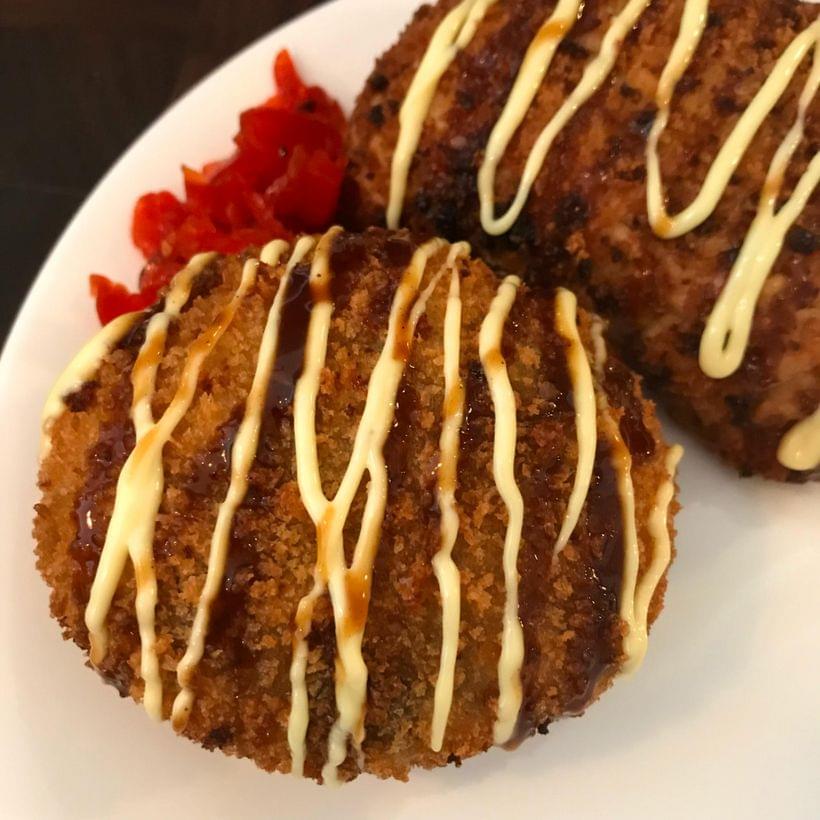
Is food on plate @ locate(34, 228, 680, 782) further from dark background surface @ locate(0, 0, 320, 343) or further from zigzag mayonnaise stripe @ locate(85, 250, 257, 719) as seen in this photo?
dark background surface @ locate(0, 0, 320, 343)

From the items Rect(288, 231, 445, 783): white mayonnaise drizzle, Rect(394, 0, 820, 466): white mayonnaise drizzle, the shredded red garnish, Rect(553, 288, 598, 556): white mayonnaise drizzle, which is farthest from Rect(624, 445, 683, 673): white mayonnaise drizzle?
the shredded red garnish

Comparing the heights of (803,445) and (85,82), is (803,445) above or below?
below

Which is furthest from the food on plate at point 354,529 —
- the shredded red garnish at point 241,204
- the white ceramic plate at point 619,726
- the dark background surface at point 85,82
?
the dark background surface at point 85,82

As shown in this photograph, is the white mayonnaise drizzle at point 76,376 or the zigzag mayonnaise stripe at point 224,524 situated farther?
the white mayonnaise drizzle at point 76,376

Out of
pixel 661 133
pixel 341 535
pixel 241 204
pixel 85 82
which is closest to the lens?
pixel 341 535

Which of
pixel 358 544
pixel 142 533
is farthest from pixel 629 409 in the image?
pixel 142 533

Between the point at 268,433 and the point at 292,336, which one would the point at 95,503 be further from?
the point at 292,336

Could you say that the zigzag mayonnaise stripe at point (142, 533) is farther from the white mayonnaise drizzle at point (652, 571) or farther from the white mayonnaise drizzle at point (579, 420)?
the white mayonnaise drizzle at point (652, 571)
